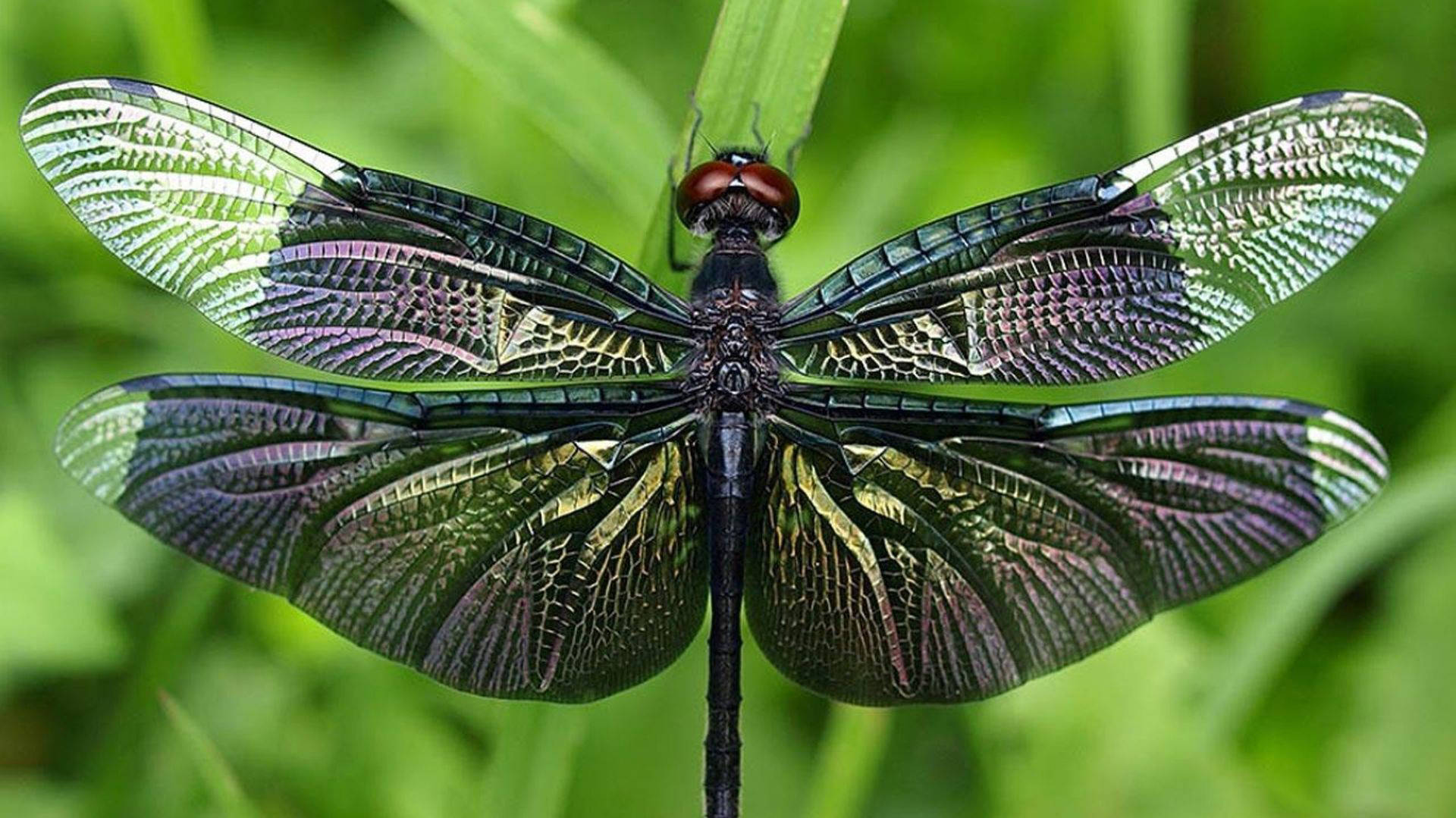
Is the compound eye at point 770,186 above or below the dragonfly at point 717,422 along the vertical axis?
above

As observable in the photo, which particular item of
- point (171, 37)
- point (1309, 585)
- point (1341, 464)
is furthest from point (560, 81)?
point (1309, 585)

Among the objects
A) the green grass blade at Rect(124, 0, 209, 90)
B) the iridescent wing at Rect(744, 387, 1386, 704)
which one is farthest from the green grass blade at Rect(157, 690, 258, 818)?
the green grass blade at Rect(124, 0, 209, 90)

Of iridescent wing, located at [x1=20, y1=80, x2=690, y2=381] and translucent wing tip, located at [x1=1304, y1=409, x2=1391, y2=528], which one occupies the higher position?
iridescent wing, located at [x1=20, y1=80, x2=690, y2=381]

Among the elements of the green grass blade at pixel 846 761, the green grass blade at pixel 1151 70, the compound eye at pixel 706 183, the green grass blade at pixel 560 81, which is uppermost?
the green grass blade at pixel 1151 70

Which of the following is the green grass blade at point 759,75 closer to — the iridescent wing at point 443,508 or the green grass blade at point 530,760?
the iridescent wing at point 443,508

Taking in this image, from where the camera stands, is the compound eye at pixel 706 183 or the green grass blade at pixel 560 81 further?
the green grass blade at pixel 560 81

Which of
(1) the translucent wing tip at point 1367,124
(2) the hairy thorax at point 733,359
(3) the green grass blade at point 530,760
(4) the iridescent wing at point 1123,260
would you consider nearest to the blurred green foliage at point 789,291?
(3) the green grass blade at point 530,760

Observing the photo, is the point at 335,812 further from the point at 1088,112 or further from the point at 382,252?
the point at 1088,112

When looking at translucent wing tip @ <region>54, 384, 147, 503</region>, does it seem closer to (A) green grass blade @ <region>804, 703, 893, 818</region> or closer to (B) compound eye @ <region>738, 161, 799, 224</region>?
(B) compound eye @ <region>738, 161, 799, 224</region>
